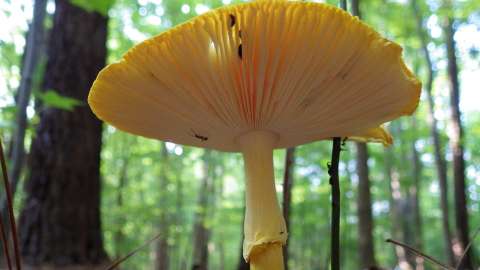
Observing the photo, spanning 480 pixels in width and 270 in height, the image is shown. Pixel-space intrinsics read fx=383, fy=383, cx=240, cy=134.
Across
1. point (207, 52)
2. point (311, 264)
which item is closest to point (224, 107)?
point (207, 52)

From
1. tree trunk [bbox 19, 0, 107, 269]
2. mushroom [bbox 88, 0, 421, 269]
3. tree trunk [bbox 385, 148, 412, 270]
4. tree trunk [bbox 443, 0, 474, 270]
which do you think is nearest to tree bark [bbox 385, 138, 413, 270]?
tree trunk [bbox 385, 148, 412, 270]

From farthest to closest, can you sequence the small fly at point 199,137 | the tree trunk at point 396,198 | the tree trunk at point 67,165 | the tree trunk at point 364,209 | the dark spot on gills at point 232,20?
1. the tree trunk at point 396,198
2. the tree trunk at point 364,209
3. the tree trunk at point 67,165
4. the small fly at point 199,137
5. the dark spot on gills at point 232,20

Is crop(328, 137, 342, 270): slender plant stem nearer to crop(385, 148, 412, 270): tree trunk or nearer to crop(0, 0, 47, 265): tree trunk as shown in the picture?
crop(0, 0, 47, 265): tree trunk

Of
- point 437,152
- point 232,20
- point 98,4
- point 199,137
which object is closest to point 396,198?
point 437,152

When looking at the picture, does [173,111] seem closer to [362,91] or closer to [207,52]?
[207,52]

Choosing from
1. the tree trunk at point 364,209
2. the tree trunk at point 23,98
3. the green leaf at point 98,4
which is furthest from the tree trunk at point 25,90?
the tree trunk at point 364,209

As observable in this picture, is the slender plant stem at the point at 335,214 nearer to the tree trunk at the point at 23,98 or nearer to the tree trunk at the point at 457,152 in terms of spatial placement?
the tree trunk at the point at 23,98

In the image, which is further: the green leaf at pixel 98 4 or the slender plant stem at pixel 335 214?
the green leaf at pixel 98 4
